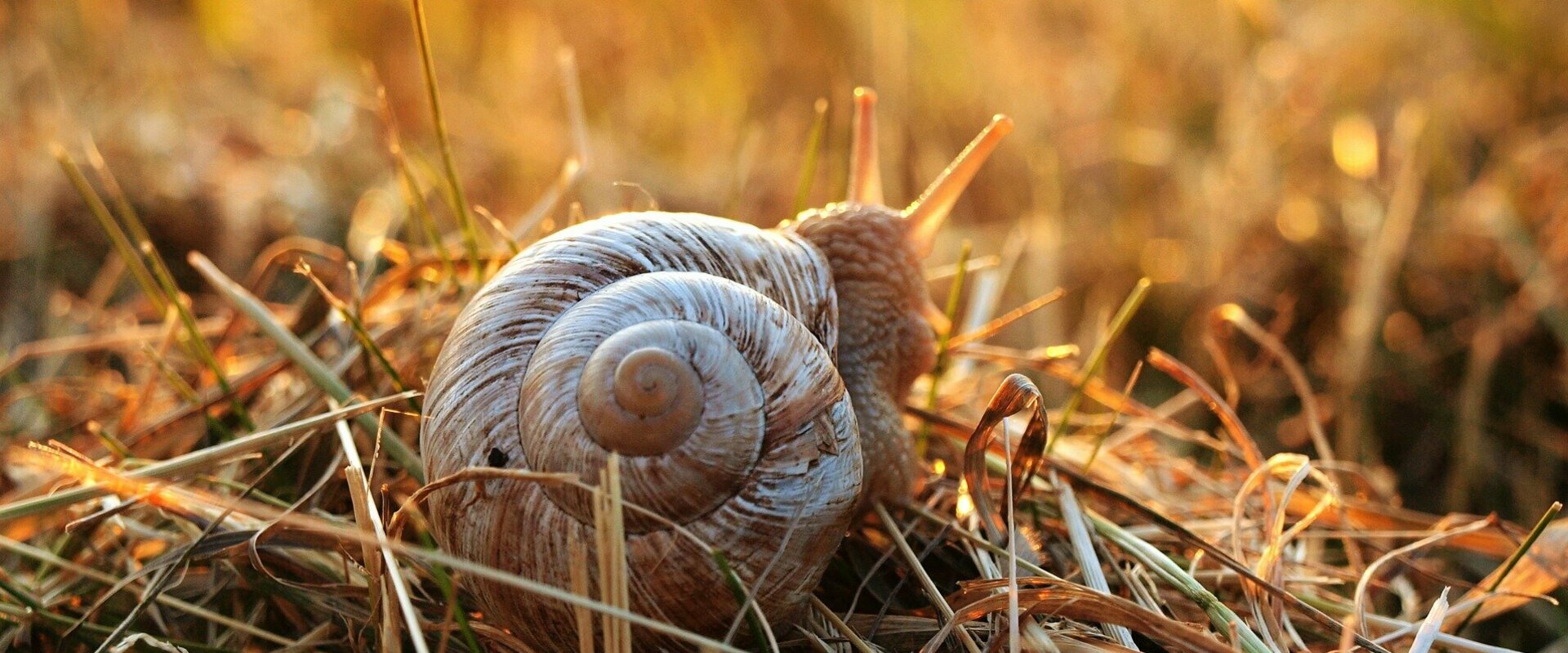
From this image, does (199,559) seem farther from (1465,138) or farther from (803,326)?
(1465,138)

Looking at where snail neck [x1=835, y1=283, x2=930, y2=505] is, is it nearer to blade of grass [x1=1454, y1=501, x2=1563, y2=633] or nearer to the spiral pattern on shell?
the spiral pattern on shell

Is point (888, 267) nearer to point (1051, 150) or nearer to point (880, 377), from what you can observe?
point (880, 377)

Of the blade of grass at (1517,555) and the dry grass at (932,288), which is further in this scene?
the dry grass at (932,288)

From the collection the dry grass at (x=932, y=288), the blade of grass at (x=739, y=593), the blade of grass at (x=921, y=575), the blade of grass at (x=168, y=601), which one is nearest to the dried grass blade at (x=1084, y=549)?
the dry grass at (x=932, y=288)

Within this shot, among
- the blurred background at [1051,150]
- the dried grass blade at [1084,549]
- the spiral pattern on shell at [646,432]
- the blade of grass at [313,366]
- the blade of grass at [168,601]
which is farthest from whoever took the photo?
the blurred background at [1051,150]

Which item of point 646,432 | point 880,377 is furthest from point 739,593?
point 880,377

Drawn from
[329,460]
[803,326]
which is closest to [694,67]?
[329,460]

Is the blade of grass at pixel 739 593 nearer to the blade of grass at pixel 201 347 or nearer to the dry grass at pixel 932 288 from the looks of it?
the dry grass at pixel 932 288
